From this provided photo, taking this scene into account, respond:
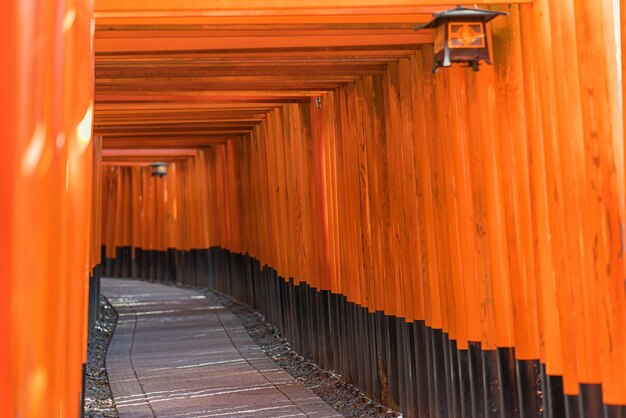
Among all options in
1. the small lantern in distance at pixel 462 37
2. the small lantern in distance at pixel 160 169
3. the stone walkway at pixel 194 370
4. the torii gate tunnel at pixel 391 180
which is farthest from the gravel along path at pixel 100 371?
the small lantern in distance at pixel 160 169

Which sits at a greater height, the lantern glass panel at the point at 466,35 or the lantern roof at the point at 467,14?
the lantern roof at the point at 467,14

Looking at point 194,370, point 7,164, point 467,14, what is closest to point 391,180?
point 467,14

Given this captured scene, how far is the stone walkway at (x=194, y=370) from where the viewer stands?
8.98 metres

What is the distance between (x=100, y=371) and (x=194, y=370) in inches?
44.0

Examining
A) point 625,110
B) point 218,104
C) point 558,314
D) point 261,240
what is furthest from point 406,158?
point 261,240

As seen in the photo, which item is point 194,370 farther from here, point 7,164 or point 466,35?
Result: point 7,164

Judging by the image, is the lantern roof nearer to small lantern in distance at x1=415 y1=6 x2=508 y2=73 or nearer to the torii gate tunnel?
small lantern in distance at x1=415 y1=6 x2=508 y2=73

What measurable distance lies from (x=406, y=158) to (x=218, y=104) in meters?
4.30

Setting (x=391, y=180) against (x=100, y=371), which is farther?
(x=100, y=371)

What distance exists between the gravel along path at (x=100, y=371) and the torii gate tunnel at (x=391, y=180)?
76.7 inches

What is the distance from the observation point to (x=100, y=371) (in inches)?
443

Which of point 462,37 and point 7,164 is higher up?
point 462,37

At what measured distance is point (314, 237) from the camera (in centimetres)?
1119

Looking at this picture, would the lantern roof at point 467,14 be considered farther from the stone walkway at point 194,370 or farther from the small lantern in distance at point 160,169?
the small lantern in distance at point 160,169
